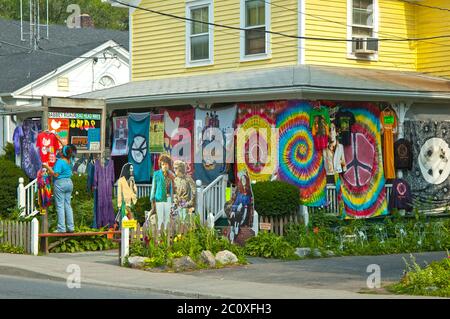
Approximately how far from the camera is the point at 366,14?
26.4 m

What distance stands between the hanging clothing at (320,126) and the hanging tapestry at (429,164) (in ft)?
8.86

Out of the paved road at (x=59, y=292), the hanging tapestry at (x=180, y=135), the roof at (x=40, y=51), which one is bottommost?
the paved road at (x=59, y=292)

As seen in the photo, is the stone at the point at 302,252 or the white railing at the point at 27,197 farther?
the white railing at the point at 27,197

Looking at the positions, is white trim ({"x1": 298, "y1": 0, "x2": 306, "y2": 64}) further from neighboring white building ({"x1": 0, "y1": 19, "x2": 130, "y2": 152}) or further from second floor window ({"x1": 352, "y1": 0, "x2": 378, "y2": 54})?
neighboring white building ({"x1": 0, "y1": 19, "x2": 130, "y2": 152})

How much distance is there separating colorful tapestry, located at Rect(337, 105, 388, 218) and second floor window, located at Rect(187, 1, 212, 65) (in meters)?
5.30

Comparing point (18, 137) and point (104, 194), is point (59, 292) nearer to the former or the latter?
point (104, 194)

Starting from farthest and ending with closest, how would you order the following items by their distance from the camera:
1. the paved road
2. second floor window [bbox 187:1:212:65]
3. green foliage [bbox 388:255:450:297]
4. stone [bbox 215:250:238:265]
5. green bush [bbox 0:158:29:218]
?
second floor window [bbox 187:1:212:65] → green bush [bbox 0:158:29:218] → stone [bbox 215:250:238:265] → green foliage [bbox 388:255:450:297] → the paved road

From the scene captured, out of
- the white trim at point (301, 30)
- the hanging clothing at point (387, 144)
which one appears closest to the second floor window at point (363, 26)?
the white trim at point (301, 30)

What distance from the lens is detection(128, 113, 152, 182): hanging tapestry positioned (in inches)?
1049

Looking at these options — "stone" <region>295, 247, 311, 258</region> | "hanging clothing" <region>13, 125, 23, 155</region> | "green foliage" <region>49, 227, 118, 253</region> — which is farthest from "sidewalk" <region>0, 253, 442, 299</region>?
"hanging clothing" <region>13, 125, 23, 155</region>

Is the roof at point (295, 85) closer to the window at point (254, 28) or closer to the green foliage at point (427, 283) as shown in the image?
the window at point (254, 28)

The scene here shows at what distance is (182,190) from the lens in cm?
2156

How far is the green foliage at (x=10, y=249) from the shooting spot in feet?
69.8
